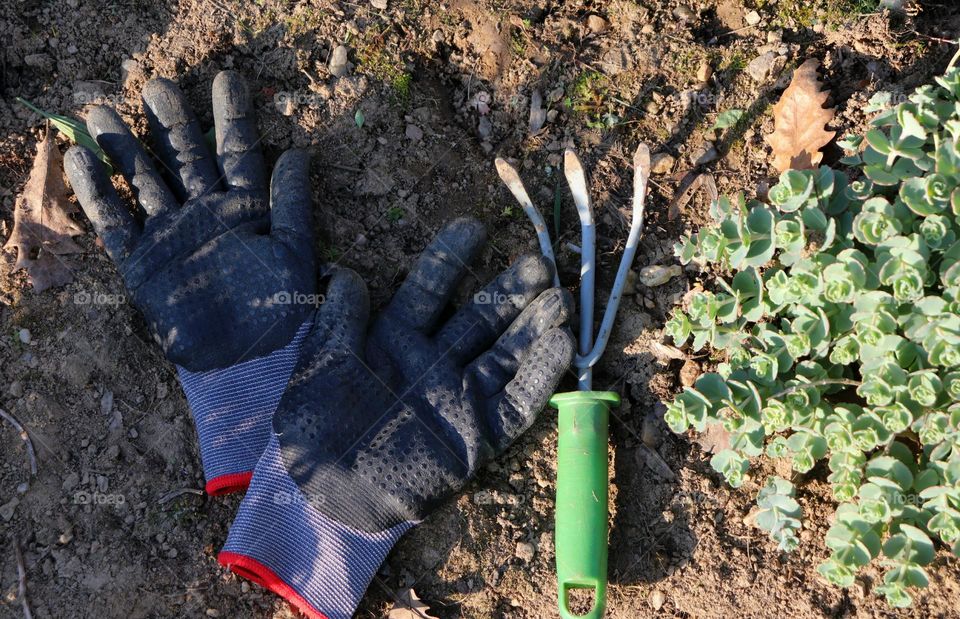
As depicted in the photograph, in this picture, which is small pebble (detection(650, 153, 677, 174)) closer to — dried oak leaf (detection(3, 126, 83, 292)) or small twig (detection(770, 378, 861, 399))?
small twig (detection(770, 378, 861, 399))

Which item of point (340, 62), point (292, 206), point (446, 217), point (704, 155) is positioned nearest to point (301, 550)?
point (292, 206)

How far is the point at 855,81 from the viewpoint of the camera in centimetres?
338

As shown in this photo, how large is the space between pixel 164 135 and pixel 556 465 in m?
2.16

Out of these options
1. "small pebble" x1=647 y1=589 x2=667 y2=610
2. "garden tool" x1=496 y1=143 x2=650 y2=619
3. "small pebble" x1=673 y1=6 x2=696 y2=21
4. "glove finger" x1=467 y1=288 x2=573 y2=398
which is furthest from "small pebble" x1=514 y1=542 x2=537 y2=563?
"small pebble" x1=673 y1=6 x2=696 y2=21

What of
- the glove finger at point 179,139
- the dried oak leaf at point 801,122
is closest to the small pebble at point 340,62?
the glove finger at point 179,139

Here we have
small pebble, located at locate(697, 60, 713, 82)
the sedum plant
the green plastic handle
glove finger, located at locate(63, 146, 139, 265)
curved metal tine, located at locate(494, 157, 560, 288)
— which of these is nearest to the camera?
the sedum plant

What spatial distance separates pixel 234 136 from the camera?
3406 mm

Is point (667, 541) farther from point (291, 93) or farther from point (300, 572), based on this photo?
point (291, 93)

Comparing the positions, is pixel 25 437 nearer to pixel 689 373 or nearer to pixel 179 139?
pixel 179 139

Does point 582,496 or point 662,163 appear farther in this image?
point 662,163

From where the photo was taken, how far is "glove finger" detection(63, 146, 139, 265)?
3264mm

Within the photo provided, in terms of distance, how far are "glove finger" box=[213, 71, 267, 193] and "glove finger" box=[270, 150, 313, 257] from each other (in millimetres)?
110

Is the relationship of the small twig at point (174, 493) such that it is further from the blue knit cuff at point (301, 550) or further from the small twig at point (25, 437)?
the small twig at point (25, 437)

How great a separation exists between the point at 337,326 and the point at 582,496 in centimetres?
114
